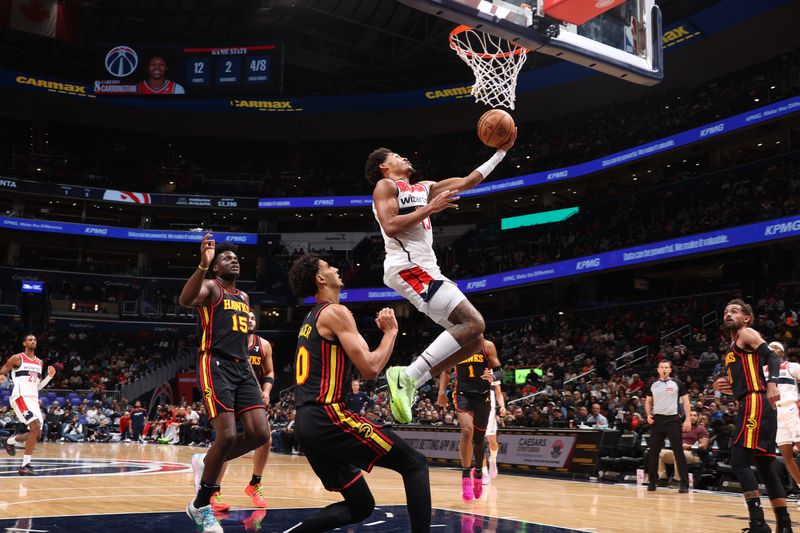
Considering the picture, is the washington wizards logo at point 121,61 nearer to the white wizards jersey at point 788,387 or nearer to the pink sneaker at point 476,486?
the pink sneaker at point 476,486

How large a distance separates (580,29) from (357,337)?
555 cm

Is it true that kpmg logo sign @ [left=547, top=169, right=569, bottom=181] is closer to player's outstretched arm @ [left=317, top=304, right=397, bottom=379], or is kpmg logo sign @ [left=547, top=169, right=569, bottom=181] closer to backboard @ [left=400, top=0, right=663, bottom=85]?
backboard @ [left=400, top=0, right=663, bottom=85]

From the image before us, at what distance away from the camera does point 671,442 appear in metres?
11.9

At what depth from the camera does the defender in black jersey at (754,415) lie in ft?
21.1

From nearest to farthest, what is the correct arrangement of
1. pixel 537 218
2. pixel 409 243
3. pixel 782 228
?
pixel 409 243 < pixel 782 228 < pixel 537 218

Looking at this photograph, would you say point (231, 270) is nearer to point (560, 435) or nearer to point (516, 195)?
point (560, 435)

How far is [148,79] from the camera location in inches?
1249

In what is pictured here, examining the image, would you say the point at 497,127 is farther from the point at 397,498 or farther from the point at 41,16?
the point at 41,16

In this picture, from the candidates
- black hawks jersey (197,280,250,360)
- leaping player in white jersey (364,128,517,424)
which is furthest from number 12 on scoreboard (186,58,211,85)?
leaping player in white jersey (364,128,517,424)

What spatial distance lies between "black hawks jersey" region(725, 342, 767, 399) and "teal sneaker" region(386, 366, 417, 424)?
3.38m

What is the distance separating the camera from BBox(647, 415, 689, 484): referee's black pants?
11805 mm

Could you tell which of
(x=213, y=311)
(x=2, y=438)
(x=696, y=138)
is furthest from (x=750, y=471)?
(x=696, y=138)

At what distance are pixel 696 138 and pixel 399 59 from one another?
1343 cm

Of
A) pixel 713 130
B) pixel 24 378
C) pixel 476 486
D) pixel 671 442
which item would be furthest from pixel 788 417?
pixel 713 130
